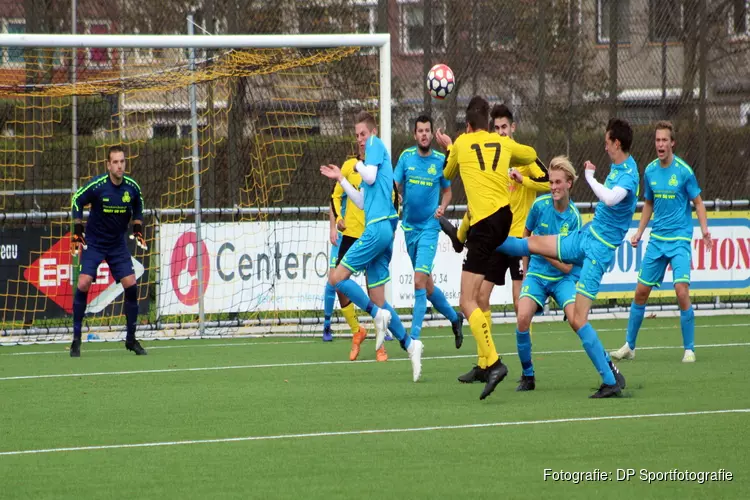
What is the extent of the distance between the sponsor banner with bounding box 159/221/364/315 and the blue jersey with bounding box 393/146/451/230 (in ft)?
12.6

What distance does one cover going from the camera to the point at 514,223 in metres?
11.2

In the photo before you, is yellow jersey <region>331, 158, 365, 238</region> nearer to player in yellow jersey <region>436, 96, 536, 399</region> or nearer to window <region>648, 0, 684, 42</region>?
player in yellow jersey <region>436, 96, 536, 399</region>

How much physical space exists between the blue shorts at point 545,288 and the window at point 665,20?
1096 centimetres

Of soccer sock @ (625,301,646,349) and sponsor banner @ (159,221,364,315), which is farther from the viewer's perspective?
sponsor banner @ (159,221,364,315)

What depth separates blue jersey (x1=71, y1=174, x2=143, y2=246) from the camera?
1285cm

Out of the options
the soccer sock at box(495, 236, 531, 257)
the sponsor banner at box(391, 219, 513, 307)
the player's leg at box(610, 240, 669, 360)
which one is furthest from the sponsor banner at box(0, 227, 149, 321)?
the soccer sock at box(495, 236, 531, 257)

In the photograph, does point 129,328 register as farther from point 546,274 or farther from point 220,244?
point 546,274

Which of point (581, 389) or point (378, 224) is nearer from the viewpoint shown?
point (581, 389)

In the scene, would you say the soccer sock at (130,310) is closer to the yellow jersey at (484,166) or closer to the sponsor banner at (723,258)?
the yellow jersey at (484,166)

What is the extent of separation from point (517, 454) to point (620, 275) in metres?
10.6

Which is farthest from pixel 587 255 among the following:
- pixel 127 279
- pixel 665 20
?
pixel 665 20

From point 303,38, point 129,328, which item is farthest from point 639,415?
point 303,38

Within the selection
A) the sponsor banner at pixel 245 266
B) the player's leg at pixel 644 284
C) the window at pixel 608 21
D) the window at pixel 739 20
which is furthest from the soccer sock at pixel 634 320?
the window at pixel 739 20

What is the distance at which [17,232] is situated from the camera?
50.5 feet
